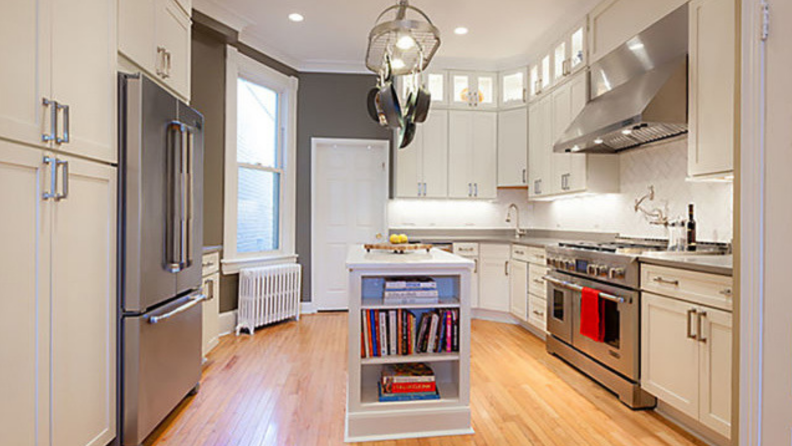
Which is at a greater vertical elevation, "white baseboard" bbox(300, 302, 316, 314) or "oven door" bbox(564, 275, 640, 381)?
"oven door" bbox(564, 275, 640, 381)

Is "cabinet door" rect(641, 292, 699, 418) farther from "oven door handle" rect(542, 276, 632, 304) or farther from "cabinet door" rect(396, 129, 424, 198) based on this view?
"cabinet door" rect(396, 129, 424, 198)

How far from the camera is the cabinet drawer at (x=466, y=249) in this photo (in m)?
4.58

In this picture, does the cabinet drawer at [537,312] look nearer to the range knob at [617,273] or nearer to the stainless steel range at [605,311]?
the stainless steel range at [605,311]

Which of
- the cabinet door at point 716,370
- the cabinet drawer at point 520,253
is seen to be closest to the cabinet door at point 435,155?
the cabinet drawer at point 520,253

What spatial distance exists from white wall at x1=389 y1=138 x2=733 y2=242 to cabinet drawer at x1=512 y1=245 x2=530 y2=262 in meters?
0.65

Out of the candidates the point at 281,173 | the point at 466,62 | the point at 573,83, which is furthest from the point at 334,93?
the point at 573,83

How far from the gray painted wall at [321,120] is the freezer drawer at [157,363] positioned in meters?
2.46

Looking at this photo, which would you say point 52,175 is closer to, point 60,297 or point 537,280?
point 60,297

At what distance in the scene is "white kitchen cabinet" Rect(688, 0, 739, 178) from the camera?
2.14 meters

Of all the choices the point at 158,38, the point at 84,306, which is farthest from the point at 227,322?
the point at 158,38

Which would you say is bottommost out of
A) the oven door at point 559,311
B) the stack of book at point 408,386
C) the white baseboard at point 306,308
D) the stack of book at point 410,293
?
the white baseboard at point 306,308

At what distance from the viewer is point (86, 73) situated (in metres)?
1.65

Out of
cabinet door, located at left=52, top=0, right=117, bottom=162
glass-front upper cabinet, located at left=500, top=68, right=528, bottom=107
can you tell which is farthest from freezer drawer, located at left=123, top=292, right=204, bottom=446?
glass-front upper cabinet, located at left=500, top=68, right=528, bottom=107

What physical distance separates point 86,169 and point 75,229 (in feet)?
0.84
